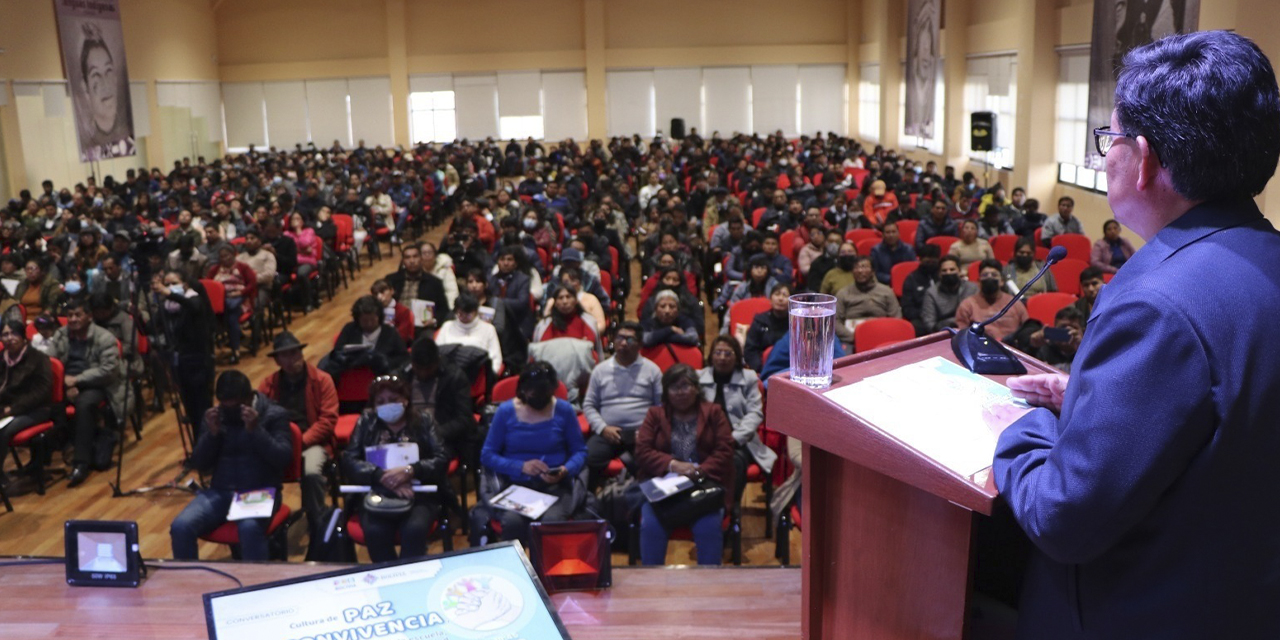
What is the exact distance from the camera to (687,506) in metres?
4.46

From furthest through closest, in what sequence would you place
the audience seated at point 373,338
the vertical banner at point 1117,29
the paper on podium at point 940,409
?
the vertical banner at point 1117,29
the audience seated at point 373,338
the paper on podium at point 940,409

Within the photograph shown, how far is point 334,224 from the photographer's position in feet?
38.6

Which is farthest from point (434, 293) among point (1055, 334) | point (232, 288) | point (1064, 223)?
point (1055, 334)

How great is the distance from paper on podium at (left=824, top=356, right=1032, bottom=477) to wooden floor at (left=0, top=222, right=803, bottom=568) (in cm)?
346

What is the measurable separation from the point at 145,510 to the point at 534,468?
2.62 m

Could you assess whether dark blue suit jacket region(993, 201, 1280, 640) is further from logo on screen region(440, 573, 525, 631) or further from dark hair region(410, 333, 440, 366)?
dark hair region(410, 333, 440, 366)

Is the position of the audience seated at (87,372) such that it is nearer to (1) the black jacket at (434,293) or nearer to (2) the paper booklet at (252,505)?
(1) the black jacket at (434,293)

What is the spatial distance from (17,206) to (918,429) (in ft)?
49.3

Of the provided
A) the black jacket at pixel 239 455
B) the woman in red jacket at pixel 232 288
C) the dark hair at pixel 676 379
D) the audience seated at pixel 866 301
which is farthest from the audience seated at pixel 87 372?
the audience seated at pixel 866 301

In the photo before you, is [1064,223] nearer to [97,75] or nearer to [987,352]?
[987,352]

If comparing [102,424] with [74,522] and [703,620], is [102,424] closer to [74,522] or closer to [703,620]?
[74,522]

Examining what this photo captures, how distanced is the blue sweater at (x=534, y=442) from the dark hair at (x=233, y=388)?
1136mm

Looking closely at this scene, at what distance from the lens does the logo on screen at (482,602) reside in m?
1.64

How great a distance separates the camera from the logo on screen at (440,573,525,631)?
1.64 metres
